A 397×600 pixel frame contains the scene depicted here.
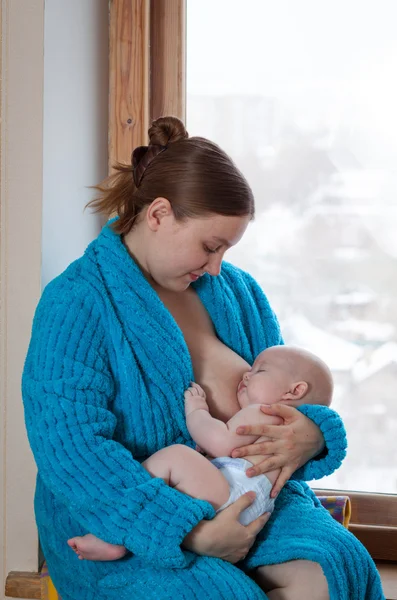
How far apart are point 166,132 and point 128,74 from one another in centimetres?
72

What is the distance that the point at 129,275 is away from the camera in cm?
159

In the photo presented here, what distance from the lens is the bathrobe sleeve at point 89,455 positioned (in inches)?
52.5

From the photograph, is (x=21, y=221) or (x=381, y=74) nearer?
(x=21, y=221)

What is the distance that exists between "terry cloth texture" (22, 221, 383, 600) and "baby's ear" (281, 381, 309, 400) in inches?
1.8

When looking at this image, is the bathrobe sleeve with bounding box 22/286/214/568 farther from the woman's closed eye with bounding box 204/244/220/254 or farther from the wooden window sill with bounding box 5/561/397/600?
the wooden window sill with bounding box 5/561/397/600

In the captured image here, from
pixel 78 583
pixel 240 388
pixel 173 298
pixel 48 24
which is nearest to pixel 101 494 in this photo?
pixel 78 583

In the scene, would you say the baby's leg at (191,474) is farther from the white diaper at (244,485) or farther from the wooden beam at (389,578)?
the wooden beam at (389,578)

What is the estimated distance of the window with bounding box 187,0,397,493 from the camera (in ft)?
7.38

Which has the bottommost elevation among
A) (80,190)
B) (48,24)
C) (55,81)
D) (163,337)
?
(163,337)

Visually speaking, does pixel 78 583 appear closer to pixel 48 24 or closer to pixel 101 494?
pixel 101 494

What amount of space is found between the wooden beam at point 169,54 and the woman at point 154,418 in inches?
27.2

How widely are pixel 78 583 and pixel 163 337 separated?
56cm

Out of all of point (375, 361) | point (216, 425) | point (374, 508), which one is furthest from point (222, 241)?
point (374, 508)

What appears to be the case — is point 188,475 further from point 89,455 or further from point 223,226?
point 223,226
